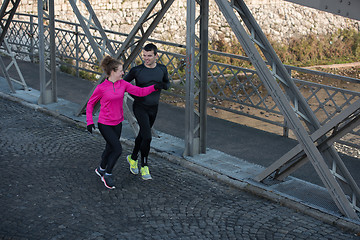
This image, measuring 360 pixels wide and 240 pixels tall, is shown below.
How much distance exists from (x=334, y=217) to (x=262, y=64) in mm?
1989

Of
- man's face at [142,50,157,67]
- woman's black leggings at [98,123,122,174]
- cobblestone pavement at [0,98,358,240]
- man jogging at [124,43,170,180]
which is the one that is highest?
man's face at [142,50,157,67]

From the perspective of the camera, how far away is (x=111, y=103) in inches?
295

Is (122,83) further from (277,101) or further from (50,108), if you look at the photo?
(50,108)

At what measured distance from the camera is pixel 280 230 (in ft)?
21.2

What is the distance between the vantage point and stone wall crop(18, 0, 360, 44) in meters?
22.7

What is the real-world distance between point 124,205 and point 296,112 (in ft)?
7.71

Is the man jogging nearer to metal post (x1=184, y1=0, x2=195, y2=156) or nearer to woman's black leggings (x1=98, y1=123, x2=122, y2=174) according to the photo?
woman's black leggings (x1=98, y1=123, x2=122, y2=174)

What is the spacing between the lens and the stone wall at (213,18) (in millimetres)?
22703

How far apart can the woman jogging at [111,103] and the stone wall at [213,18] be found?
14.8m

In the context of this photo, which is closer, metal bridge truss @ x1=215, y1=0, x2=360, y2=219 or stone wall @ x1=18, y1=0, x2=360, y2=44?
metal bridge truss @ x1=215, y1=0, x2=360, y2=219

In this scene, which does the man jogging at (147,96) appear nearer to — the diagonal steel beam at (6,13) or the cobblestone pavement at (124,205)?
the cobblestone pavement at (124,205)

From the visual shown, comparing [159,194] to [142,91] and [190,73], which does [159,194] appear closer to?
[142,91]

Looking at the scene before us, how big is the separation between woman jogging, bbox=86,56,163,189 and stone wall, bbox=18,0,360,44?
14829 mm

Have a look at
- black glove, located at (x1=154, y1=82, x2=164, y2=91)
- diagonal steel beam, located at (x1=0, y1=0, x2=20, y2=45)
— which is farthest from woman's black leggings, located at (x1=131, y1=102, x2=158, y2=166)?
diagonal steel beam, located at (x1=0, y1=0, x2=20, y2=45)
